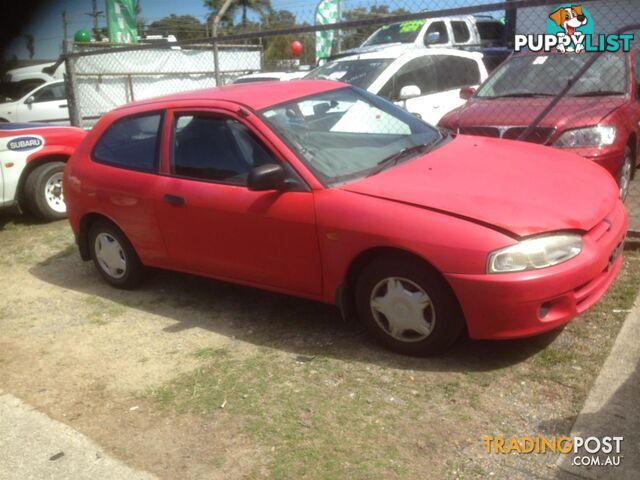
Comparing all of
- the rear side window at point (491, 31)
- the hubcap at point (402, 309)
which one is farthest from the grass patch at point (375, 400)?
the rear side window at point (491, 31)

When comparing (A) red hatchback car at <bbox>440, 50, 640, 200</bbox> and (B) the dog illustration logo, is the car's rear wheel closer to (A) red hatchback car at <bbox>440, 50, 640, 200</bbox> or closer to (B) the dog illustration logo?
(A) red hatchback car at <bbox>440, 50, 640, 200</bbox>

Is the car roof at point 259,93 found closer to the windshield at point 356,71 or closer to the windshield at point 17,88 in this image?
the windshield at point 356,71

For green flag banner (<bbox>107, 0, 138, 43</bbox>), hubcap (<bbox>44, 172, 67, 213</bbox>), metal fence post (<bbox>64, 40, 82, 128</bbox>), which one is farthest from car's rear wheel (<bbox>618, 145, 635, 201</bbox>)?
green flag banner (<bbox>107, 0, 138, 43</bbox>)

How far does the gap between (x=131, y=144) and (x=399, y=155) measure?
2.14m

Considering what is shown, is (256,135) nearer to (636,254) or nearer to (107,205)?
(107,205)

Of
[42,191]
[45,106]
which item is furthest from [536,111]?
[45,106]

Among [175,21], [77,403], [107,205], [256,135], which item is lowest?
[77,403]

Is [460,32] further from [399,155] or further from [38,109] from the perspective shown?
[399,155]

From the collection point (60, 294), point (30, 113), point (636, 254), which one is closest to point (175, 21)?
point (30, 113)

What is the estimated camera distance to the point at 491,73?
734cm

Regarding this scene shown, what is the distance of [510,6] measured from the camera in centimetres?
503

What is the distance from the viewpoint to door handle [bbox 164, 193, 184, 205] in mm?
4535

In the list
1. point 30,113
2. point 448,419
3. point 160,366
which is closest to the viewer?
point 448,419

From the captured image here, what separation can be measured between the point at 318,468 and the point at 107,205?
9.96 feet
